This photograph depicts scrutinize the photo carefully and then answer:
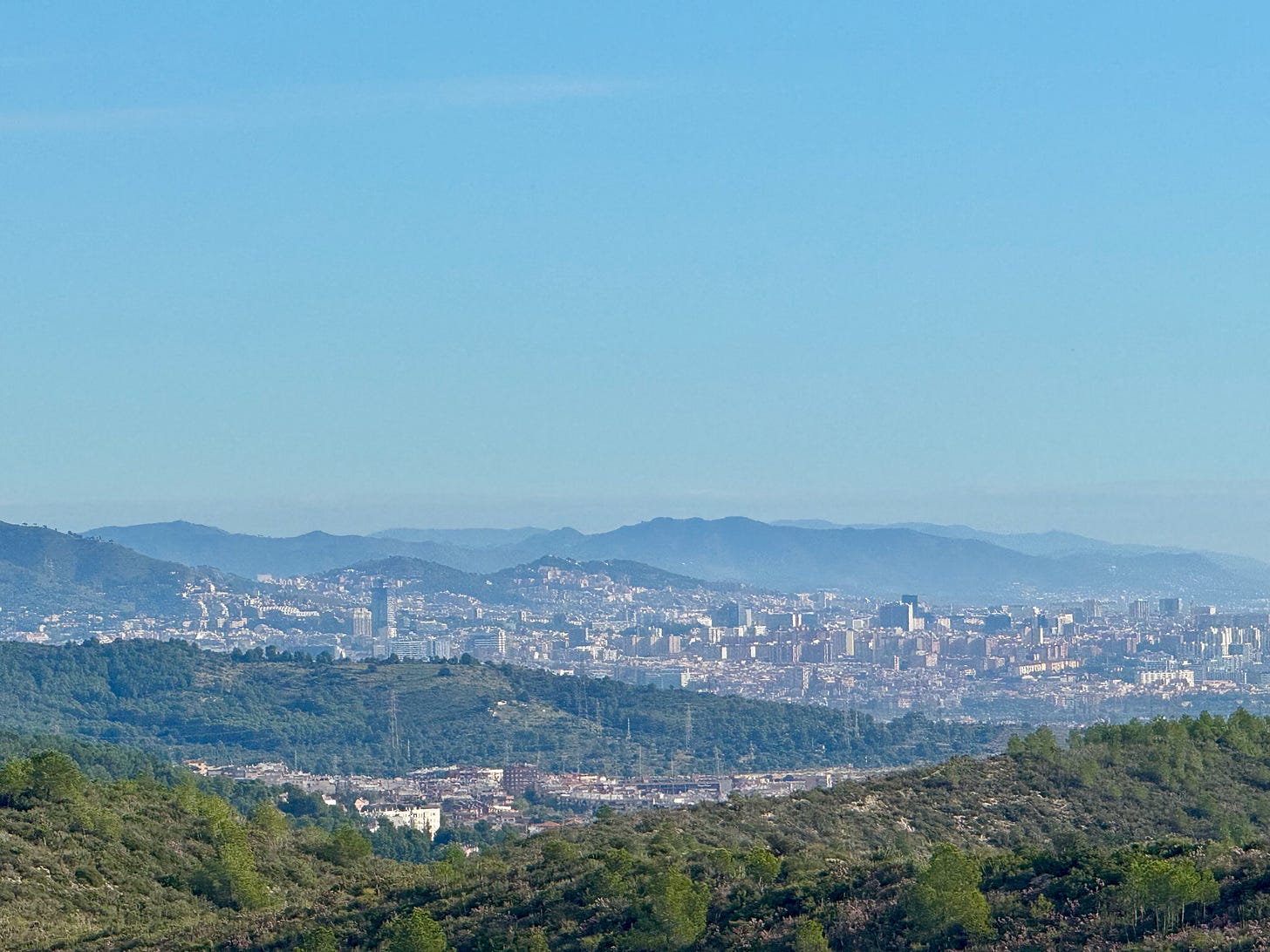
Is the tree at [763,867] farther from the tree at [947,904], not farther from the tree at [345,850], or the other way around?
the tree at [345,850]

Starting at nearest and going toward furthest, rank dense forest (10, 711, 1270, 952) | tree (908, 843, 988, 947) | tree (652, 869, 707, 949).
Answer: tree (908, 843, 988, 947) → dense forest (10, 711, 1270, 952) → tree (652, 869, 707, 949)

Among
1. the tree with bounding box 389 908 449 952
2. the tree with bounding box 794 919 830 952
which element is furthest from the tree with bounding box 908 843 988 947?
the tree with bounding box 389 908 449 952

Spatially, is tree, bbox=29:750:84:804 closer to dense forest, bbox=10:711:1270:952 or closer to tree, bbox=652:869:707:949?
dense forest, bbox=10:711:1270:952

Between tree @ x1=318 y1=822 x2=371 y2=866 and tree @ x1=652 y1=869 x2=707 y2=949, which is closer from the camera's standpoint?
tree @ x1=652 y1=869 x2=707 y2=949

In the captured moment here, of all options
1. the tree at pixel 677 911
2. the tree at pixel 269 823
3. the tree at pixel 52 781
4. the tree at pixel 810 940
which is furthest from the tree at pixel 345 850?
the tree at pixel 810 940

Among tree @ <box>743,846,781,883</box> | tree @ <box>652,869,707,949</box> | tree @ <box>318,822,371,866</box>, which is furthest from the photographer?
tree @ <box>318,822,371,866</box>

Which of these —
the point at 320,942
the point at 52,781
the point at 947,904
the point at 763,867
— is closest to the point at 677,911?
the point at 763,867

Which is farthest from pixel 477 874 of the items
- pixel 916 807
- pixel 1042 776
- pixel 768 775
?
pixel 768 775
